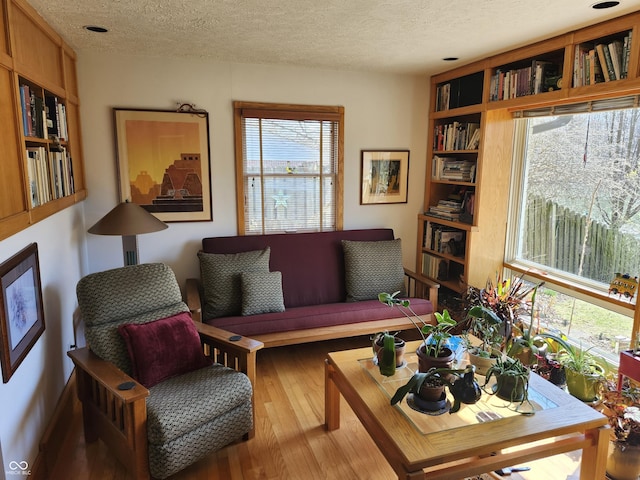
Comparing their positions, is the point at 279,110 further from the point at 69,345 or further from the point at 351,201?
the point at 69,345

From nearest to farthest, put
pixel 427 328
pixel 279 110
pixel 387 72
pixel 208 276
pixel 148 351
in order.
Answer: pixel 427 328 → pixel 148 351 → pixel 208 276 → pixel 279 110 → pixel 387 72

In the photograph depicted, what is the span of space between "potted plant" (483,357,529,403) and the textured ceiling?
1763 mm

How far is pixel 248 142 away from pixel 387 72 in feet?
4.67

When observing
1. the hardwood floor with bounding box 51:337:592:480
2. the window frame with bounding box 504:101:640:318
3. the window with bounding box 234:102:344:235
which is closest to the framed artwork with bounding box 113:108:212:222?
the window with bounding box 234:102:344:235

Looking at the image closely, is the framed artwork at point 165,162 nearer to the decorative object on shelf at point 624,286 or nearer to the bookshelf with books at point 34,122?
the bookshelf with books at point 34,122

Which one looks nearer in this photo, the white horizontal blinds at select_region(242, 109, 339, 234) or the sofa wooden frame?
the sofa wooden frame

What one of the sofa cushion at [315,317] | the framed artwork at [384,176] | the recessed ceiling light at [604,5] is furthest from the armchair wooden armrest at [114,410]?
the recessed ceiling light at [604,5]

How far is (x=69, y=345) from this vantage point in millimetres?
2783

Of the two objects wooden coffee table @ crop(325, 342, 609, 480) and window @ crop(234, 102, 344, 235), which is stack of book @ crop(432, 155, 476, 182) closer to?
window @ crop(234, 102, 344, 235)

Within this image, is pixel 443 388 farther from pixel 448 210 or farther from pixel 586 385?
pixel 448 210

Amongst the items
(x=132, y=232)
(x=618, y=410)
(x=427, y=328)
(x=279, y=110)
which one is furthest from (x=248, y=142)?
(x=618, y=410)

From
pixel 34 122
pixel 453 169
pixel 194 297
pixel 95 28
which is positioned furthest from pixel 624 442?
pixel 95 28

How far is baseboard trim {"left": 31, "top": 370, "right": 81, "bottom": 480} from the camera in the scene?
2.03 m

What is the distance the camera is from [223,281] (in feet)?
10.7
